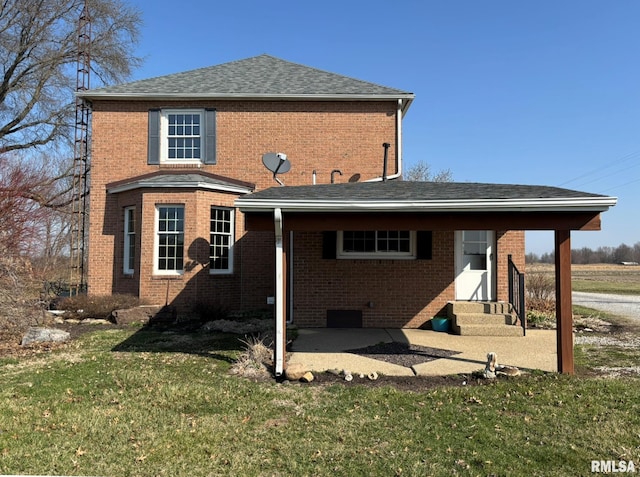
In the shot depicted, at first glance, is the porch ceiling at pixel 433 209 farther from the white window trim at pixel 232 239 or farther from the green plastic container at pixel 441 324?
the white window trim at pixel 232 239

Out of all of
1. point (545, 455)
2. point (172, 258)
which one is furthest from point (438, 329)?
point (172, 258)

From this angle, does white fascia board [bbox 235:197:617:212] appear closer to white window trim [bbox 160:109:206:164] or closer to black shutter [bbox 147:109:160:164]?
white window trim [bbox 160:109:206:164]

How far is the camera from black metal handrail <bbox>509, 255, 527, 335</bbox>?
8727 millimetres

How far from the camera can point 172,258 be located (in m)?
11.9

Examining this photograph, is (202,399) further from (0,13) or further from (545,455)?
(0,13)

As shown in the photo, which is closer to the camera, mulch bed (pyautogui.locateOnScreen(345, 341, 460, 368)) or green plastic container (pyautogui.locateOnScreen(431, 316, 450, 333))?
mulch bed (pyautogui.locateOnScreen(345, 341, 460, 368))

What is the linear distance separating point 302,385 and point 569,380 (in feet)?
11.7

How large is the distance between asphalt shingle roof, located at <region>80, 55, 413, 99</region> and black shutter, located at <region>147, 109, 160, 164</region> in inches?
23.5

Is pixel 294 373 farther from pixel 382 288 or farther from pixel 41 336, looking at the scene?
pixel 41 336

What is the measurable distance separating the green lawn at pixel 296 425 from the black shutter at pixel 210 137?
7.79 meters

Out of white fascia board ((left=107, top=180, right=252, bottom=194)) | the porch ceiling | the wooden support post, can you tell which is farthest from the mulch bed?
white fascia board ((left=107, top=180, right=252, bottom=194))

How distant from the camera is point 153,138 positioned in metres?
12.9

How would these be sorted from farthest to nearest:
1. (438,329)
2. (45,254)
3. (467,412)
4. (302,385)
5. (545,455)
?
(45,254), (438,329), (302,385), (467,412), (545,455)

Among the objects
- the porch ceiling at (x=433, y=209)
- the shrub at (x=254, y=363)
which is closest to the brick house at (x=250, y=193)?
the shrub at (x=254, y=363)
